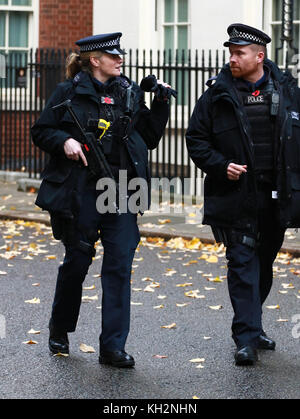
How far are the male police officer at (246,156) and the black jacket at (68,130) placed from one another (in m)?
0.37

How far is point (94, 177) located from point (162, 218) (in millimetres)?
6453

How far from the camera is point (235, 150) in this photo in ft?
20.7

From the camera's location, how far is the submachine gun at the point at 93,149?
237 inches

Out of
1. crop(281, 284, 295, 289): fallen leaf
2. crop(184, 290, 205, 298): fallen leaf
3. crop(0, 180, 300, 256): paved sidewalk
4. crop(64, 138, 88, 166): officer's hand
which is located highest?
crop(64, 138, 88, 166): officer's hand

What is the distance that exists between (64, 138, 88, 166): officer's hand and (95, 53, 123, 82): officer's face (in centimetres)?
47

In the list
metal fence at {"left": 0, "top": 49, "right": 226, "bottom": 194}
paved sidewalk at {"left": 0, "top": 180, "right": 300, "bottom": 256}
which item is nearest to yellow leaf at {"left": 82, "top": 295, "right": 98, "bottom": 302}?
paved sidewalk at {"left": 0, "top": 180, "right": 300, "bottom": 256}

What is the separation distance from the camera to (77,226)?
20.2 ft

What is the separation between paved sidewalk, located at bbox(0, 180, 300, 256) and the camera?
11219mm

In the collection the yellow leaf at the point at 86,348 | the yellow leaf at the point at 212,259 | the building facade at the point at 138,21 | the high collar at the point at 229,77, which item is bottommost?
the yellow leaf at the point at 86,348

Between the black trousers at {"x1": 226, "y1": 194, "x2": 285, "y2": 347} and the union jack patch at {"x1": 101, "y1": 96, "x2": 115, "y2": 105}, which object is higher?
the union jack patch at {"x1": 101, "y1": 96, "x2": 115, "y2": 105}

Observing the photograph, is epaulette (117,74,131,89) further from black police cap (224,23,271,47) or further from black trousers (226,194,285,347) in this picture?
black trousers (226,194,285,347)

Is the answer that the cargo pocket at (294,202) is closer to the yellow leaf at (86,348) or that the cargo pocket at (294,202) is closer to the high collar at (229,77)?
the high collar at (229,77)

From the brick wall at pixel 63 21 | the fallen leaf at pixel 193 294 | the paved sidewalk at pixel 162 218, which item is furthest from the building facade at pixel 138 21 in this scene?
the fallen leaf at pixel 193 294
